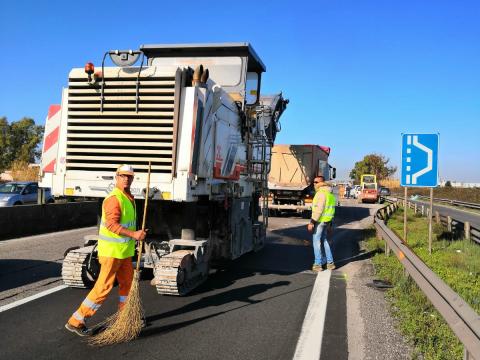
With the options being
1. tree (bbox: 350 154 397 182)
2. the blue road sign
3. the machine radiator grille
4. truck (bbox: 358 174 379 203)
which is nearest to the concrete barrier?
the machine radiator grille

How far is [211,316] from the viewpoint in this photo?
5.63 metres

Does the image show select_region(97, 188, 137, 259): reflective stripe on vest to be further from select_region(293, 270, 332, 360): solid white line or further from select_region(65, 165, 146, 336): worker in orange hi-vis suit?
select_region(293, 270, 332, 360): solid white line

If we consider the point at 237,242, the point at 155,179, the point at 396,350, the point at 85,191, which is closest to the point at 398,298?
the point at 396,350

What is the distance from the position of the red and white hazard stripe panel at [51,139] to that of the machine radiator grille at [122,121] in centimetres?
26

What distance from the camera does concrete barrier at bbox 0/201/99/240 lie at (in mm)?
12375

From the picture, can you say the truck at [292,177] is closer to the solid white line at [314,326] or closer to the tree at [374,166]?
the solid white line at [314,326]

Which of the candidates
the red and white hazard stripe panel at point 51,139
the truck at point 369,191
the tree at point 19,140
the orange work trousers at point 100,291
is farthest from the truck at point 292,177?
the tree at point 19,140

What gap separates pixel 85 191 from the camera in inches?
261

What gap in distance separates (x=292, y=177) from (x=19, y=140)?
3516 cm

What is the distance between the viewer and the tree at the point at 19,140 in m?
44.8

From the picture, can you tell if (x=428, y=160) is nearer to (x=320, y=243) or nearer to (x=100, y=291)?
(x=320, y=243)

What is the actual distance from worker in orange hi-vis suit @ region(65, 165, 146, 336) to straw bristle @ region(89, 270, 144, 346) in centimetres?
21

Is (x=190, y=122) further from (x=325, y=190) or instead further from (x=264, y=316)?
(x=325, y=190)

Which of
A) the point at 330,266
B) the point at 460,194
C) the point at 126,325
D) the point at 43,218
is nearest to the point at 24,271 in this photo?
the point at 126,325
